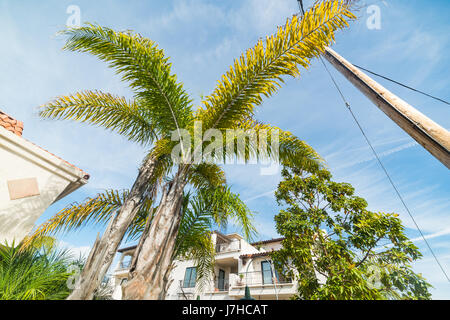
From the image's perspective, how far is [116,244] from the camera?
3670 millimetres

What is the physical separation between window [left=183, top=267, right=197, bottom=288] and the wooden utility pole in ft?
63.0

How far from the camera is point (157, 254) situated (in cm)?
308

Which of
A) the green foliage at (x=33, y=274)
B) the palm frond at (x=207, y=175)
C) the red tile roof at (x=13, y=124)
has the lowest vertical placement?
the green foliage at (x=33, y=274)

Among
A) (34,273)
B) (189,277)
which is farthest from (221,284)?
(34,273)

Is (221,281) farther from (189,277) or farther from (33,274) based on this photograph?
(33,274)

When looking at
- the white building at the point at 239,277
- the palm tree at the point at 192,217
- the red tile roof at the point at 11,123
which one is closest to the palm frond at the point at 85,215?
the palm tree at the point at 192,217

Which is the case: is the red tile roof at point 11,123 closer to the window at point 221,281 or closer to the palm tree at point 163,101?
the palm tree at point 163,101

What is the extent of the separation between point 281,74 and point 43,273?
6.15 metres

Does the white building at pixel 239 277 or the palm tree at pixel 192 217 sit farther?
the white building at pixel 239 277

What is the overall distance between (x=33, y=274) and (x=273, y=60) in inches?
243

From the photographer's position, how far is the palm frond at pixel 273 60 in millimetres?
3754

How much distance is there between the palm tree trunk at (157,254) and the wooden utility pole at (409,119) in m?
3.87

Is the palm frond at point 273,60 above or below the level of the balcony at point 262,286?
above
